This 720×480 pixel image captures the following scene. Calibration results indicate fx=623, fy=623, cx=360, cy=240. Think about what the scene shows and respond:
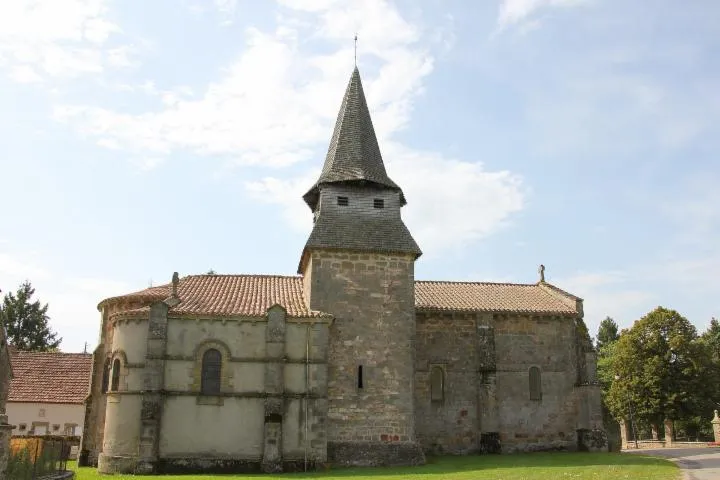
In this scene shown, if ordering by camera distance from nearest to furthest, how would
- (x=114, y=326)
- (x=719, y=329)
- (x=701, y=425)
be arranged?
(x=114, y=326) → (x=701, y=425) → (x=719, y=329)

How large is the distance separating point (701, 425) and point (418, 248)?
122 ft

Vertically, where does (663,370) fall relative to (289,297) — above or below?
below

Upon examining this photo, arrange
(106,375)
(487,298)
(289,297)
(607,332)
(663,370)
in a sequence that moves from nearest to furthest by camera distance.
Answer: (106,375), (289,297), (487,298), (663,370), (607,332)

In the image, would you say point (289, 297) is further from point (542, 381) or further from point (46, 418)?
point (46, 418)

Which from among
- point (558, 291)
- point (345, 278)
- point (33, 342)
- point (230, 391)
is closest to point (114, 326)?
point (230, 391)

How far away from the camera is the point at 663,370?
47.4 metres

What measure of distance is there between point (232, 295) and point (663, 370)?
35.7 metres

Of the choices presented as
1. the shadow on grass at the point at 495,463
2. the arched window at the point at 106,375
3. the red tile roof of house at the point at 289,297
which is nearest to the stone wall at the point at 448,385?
the red tile roof of house at the point at 289,297

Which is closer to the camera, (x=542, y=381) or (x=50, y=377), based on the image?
(x=542, y=381)

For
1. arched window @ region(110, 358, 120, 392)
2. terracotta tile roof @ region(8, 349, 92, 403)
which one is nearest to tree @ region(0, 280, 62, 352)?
terracotta tile roof @ region(8, 349, 92, 403)

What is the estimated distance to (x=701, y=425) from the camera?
2000 inches

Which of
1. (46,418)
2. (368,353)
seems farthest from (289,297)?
(46,418)

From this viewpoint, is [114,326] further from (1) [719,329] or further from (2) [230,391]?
(1) [719,329]

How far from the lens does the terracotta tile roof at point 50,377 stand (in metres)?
34.0
